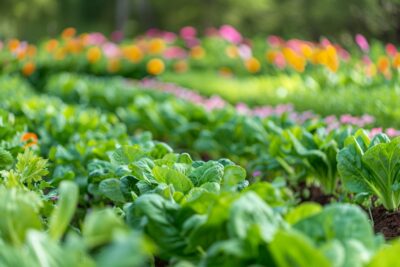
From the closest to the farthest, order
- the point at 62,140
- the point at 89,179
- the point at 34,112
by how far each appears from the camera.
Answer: the point at 89,179 → the point at 62,140 → the point at 34,112

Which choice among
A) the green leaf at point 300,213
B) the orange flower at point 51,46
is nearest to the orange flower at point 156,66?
the orange flower at point 51,46

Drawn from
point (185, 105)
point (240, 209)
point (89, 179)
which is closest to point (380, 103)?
point (185, 105)

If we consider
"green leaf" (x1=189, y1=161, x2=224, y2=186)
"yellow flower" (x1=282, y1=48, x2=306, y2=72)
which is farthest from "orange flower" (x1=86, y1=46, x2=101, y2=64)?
"green leaf" (x1=189, y1=161, x2=224, y2=186)

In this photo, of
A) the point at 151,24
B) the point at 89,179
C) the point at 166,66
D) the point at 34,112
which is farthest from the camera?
the point at 151,24

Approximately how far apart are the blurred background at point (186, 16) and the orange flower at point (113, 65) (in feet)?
43.2

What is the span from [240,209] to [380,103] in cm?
404

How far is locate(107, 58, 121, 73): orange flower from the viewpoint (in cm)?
1271

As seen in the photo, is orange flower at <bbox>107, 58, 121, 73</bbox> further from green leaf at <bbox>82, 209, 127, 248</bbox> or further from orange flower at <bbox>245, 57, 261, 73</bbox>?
green leaf at <bbox>82, 209, 127, 248</bbox>

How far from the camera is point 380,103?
Answer: 530cm

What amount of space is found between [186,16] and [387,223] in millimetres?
28155

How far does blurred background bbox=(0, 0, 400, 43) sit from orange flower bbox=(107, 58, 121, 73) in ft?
43.2

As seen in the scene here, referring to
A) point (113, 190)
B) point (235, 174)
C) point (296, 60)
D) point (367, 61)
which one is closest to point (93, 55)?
point (296, 60)

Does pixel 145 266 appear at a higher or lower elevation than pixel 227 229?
lower

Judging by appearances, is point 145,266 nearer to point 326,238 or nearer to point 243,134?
point 326,238
